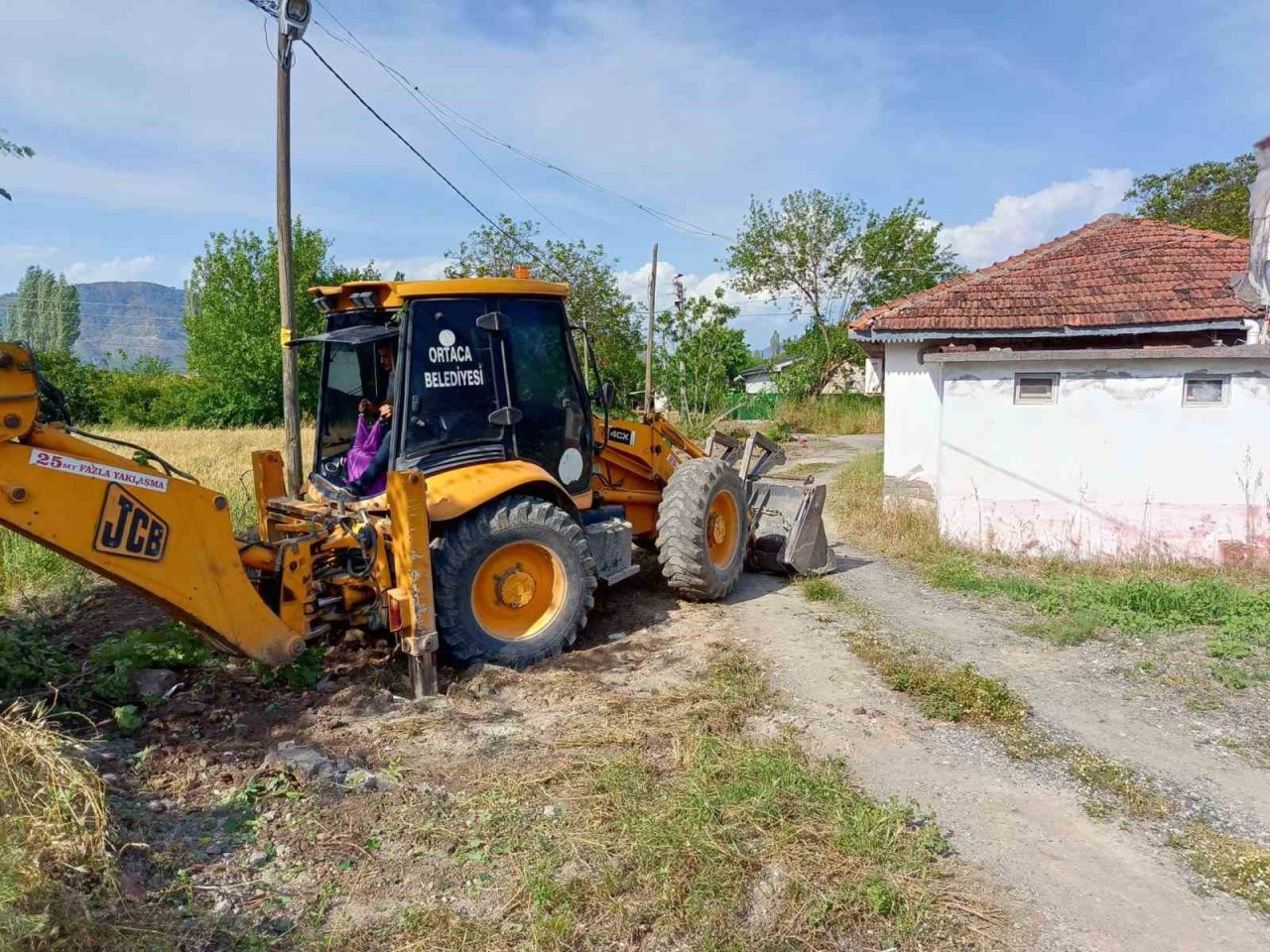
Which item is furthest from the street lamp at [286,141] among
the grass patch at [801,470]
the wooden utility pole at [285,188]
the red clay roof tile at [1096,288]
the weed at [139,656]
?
the grass patch at [801,470]

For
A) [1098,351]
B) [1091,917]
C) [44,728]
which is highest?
[1098,351]

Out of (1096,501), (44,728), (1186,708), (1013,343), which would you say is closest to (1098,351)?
(1096,501)

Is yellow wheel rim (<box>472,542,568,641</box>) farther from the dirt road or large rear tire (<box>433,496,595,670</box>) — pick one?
the dirt road

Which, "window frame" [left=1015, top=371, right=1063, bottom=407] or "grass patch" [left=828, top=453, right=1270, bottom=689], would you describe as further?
"window frame" [left=1015, top=371, right=1063, bottom=407]

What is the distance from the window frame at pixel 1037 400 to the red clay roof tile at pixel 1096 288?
104 inches

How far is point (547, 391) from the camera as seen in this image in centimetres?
565

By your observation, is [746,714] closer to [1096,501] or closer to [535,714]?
[535,714]

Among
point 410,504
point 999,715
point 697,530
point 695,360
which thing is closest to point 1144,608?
point 999,715

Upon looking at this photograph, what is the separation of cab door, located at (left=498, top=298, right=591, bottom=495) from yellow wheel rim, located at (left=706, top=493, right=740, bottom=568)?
1367mm

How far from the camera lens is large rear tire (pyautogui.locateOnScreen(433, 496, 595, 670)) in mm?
4832

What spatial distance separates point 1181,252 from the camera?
11.9 metres

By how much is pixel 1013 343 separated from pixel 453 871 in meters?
10.6

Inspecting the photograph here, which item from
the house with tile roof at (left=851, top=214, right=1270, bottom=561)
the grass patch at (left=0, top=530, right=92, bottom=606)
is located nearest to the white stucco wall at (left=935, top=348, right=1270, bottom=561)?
the house with tile roof at (left=851, top=214, right=1270, bottom=561)

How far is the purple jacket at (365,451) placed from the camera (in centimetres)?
523
